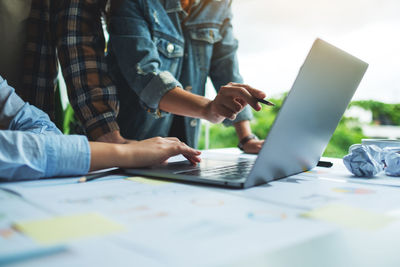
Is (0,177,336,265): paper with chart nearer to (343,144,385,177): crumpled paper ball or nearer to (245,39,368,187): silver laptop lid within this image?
(245,39,368,187): silver laptop lid

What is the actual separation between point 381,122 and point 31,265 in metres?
4.31

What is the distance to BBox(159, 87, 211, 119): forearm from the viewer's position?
1.06m

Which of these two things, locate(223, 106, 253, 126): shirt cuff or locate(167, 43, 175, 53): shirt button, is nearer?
locate(167, 43, 175, 53): shirt button

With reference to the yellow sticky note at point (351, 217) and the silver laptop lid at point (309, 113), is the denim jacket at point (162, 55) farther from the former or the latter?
the yellow sticky note at point (351, 217)

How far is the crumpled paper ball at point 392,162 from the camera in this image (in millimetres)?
775

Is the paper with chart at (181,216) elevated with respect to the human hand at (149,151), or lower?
elevated

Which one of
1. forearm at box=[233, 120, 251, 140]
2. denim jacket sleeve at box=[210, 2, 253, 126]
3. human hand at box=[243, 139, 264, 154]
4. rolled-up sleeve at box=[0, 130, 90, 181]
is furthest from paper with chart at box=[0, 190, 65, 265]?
denim jacket sleeve at box=[210, 2, 253, 126]

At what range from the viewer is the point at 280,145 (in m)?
0.58

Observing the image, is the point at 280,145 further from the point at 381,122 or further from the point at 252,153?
the point at 381,122

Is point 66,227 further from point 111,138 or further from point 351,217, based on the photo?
point 111,138

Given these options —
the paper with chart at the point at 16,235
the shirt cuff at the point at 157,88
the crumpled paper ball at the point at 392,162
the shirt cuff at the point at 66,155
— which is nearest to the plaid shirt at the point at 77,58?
the shirt cuff at the point at 157,88

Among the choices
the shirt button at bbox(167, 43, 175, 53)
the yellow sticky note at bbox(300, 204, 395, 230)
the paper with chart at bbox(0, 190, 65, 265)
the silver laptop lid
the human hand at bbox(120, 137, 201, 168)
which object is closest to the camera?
the paper with chart at bbox(0, 190, 65, 265)

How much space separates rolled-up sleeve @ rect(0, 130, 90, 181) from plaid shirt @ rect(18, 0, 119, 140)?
491mm

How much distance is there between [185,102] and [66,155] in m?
0.52
